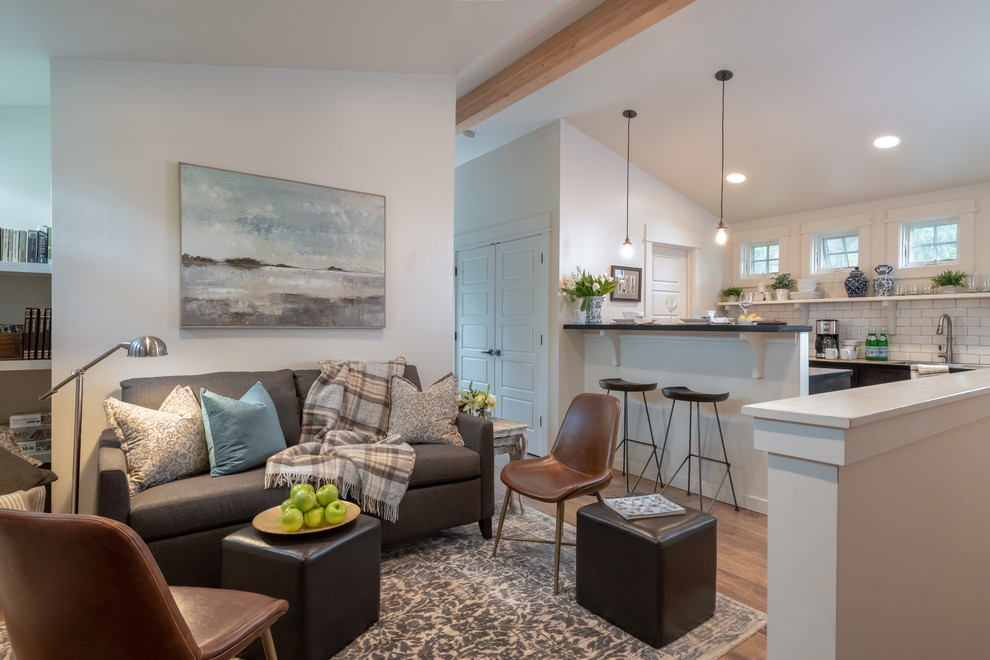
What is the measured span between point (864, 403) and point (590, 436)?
5.62ft

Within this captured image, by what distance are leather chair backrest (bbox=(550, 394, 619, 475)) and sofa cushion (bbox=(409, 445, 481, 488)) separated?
1.54 feet

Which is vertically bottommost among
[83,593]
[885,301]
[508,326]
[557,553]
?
[557,553]

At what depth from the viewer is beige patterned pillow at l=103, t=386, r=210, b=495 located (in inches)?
86.3

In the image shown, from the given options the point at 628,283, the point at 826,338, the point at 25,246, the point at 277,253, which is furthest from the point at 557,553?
the point at 826,338

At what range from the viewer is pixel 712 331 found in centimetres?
341

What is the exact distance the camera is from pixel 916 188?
4559 millimetres

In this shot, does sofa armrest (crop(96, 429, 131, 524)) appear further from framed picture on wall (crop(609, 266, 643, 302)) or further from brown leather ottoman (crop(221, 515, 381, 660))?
framed picture on wall (crop(609, 266, 643, 302))

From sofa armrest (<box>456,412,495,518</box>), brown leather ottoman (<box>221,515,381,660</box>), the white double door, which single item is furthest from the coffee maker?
brown leather ottoman (<box>221,515,381,660</box>)

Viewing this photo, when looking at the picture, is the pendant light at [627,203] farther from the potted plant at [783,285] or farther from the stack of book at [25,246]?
the stack of book at [25,246]

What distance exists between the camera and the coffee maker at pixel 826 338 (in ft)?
16.4

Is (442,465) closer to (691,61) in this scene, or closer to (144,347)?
(144,347)

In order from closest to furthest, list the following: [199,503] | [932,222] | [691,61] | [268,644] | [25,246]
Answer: [268,644] → [199,503] → [25,246] → [691,61] → [932,222]

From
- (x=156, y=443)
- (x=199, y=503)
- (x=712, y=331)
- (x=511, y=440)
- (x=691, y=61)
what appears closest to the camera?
(x=199, y=503)

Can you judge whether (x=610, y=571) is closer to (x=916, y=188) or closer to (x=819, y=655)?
(x=819, y=655)
